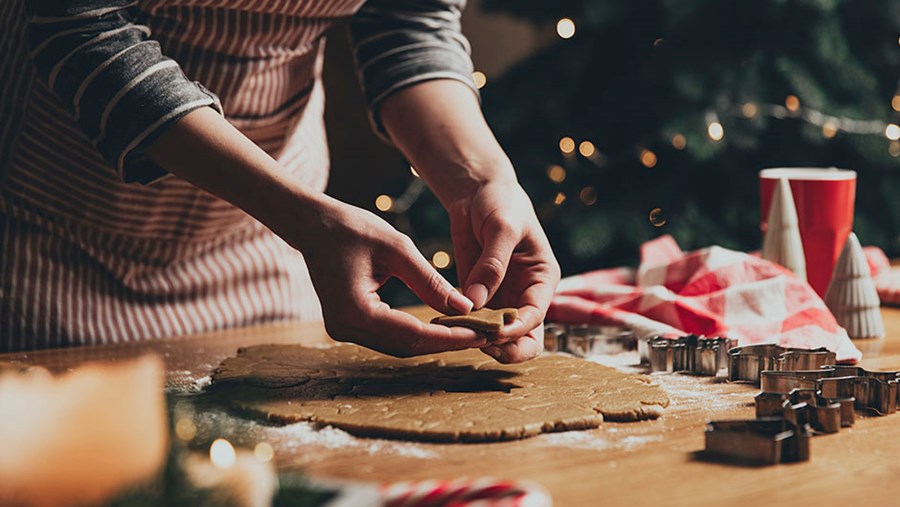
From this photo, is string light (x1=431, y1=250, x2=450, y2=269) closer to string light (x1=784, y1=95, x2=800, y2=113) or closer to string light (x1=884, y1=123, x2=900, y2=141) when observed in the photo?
string light (x1=784, y1=95, x2=800, y2=113)

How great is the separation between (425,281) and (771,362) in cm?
39

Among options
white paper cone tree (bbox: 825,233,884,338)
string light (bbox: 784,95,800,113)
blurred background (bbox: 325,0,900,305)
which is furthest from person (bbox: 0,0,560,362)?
string light (bbox: 784,95,800,113)

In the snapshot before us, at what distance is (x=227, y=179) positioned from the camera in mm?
1062

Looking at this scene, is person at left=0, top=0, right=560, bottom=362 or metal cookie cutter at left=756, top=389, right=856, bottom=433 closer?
metal cookie cutter at left=756, top=389, right=856, bottom=433

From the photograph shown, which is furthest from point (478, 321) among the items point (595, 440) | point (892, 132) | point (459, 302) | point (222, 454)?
point (892, 132)

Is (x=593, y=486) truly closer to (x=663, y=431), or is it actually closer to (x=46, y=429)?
(x=663, y=431)

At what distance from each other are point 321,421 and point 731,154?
5.99ft

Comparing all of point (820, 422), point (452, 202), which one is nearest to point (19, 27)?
point (452, 202)

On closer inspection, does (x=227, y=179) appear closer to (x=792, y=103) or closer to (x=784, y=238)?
(x=784, y=238)

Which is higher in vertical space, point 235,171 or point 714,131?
point 714,131

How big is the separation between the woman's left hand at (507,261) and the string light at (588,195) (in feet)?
4.01

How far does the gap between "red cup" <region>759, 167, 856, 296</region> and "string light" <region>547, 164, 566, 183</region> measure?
1.02 metres

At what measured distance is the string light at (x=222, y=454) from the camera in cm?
59

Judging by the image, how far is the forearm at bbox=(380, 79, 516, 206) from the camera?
4.26 ft
